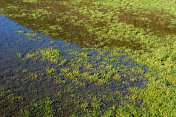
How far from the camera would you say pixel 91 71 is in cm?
1268

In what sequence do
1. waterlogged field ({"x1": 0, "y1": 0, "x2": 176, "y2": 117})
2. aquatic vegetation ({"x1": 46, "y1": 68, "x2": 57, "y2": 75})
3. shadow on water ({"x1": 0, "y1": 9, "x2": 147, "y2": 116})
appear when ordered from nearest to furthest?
1. waterlogged field ({"x1": 0, "y1": 0, "x2": 176, "y2": 117})
2. shadow on water ({"x1": 0, "y1": 9, "x2": 147, "y2": 116})
3. aquatic vegetation ({"x1": 46, "y1": 68, "x2": 57, "y2": 75})

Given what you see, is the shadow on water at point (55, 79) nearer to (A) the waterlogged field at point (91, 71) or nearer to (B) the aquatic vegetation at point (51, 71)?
(A) the waterlogged field at point (91, 71)

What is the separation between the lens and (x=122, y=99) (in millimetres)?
10117

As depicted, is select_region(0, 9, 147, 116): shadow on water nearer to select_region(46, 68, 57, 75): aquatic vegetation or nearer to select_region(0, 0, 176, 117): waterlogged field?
select_region(0, 0, 176, 117): waterlogged field

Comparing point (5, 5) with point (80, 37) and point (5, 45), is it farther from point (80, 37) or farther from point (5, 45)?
point (80, 37)

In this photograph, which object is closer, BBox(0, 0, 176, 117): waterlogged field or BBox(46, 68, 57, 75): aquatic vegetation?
BBox(0, 0, 176, 117): waterlogged field

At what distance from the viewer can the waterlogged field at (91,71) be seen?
30.8 feet

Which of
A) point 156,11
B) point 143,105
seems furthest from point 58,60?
point 156,11

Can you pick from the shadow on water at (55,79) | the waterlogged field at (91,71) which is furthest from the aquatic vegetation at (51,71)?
the shadow on water at (55,79)

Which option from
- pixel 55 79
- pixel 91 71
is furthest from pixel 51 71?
pixel 91 71

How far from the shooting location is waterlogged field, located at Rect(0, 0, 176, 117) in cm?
938

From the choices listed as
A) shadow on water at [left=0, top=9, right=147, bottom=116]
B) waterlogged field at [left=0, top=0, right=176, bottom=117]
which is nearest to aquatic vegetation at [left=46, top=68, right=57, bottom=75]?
waterlogged field at [left=0, top=0, right=176, bottom=117]

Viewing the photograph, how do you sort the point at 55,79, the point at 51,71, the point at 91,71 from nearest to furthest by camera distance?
the point at 55,79 → the point at 51,71 → the point at 91,71

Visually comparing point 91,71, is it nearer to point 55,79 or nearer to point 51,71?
point 55,79
